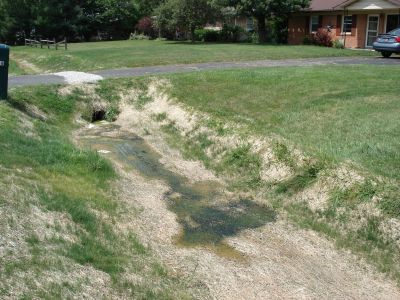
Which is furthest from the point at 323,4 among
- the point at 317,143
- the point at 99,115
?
the point at 317,143

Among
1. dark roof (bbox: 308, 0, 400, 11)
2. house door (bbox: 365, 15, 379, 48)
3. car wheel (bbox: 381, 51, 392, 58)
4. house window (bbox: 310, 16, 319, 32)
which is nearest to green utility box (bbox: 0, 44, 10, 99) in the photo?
car wheel (bbox: 381, 51, 392, 58)

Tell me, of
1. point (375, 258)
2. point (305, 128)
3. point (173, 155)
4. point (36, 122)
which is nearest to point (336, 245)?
point (375, 258)

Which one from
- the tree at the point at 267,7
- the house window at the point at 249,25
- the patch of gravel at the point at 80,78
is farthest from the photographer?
the house window at the point at 249,25

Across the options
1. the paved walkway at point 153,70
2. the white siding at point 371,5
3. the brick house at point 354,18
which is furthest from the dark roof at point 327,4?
the paved walkway at point 153,70

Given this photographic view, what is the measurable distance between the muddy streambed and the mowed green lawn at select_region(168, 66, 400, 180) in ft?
6.12

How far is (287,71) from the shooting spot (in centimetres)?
1914

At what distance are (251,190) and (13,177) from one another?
177 inches

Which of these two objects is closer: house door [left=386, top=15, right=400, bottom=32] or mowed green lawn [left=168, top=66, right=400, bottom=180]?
mowed green lawn [left=168, top=66, right=400, bottom=180]

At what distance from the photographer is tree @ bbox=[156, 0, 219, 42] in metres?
39.1

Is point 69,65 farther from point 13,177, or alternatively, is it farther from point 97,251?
point 97,251

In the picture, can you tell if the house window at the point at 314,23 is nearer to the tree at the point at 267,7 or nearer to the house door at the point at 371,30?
the tree at the point at 267,7

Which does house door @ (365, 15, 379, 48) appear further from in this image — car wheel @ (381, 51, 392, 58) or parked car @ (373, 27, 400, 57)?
parked car @ (373, 27, 400, 57)

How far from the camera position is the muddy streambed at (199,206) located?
837 cm

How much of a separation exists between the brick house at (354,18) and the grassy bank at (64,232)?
86.1 ft
